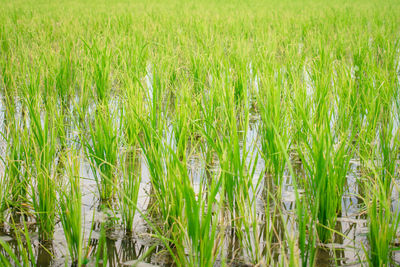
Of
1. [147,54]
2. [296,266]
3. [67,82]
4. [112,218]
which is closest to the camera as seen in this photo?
[296,266]

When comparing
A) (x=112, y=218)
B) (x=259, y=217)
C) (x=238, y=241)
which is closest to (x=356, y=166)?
(x=259, y=217)

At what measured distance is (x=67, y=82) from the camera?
3.35 meters

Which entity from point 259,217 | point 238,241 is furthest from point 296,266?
point 259,217

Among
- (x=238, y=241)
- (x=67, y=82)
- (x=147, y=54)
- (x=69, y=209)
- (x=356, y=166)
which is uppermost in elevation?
(x=147, y=54)

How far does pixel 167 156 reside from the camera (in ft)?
4.92

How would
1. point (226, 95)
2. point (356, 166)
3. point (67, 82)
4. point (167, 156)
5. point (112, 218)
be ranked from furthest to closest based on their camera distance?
point (67, 82) → point (226, 95) → point (356, 166) → point (112, 218) → point (167, 156)

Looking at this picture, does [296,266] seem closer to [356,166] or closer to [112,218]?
[112,218]

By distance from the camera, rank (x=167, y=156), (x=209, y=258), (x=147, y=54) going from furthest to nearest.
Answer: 1. (x=147, y=54)
2. (x=167, y=156)
3. (x=209, y=258)

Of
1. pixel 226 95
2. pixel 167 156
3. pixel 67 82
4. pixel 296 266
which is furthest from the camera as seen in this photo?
pixel 67 82

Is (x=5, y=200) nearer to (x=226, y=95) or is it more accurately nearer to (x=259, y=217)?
(x=259, y=217)

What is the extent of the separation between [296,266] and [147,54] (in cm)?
329

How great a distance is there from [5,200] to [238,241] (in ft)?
2.97

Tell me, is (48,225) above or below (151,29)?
below

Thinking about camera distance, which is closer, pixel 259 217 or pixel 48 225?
pixel 48 225
